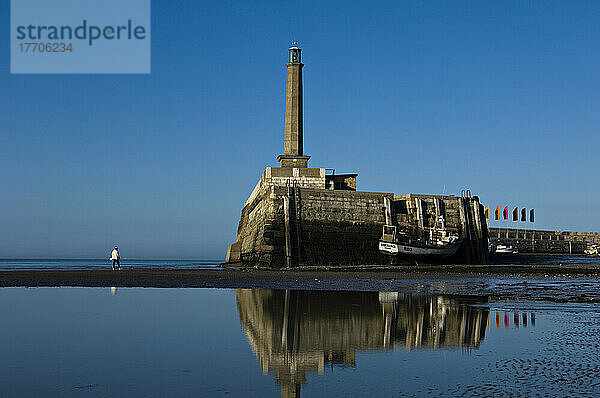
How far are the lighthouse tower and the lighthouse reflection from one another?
129 ft

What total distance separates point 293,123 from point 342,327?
46.4 meters

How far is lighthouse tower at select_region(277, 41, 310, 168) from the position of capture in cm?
5347

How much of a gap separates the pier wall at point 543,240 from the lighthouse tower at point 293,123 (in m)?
43.7

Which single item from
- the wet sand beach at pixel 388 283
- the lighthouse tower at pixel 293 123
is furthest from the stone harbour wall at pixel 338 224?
the wet sand beach at pixel 388 283

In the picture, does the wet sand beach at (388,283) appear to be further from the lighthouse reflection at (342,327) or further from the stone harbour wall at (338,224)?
the stone harbour wall at (338,224)

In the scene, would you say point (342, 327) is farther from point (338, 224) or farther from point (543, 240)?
point (543, 240)

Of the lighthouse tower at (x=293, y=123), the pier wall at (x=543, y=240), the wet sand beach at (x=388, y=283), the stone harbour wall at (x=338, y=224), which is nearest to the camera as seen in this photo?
the wet sand beach at (x=388, y=283)

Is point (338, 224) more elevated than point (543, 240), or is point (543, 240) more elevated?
point (338, 224)

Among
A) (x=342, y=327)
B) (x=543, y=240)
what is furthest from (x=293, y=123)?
(x=543, y=240)

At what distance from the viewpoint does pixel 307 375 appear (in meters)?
5.51

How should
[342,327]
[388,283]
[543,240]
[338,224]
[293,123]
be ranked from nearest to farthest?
[342,327] → [388,283] → [338,224] → [293,123] → [543,240]

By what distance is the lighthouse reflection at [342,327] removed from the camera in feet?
20.7

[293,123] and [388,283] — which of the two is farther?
[293,123]

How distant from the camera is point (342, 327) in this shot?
348 inches
